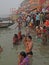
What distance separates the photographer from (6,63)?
1112 cm

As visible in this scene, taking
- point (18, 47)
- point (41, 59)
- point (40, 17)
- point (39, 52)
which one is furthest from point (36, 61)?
point (40, 17)

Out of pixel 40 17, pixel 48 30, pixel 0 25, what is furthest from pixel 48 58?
pixel 0 25

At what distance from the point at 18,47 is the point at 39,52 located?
2.00m

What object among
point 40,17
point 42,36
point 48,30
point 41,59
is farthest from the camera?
point 40,17

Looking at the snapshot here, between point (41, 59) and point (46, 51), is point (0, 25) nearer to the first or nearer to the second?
point (46, 51)

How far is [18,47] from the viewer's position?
50.7 feet

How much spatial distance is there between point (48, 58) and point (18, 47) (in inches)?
140

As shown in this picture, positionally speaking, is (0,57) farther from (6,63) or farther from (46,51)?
(46,51)

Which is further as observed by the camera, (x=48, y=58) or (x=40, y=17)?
(x=40, y=17)

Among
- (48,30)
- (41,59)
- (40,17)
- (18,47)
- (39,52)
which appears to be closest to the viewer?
(41,59)

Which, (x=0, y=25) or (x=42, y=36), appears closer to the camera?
(x=42, y=36)

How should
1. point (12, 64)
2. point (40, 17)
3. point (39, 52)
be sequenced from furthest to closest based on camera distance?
point (40, 17)
point (39, 52)
point (12, 64)

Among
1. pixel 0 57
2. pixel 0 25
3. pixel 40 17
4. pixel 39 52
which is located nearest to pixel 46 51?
pixel 39 52

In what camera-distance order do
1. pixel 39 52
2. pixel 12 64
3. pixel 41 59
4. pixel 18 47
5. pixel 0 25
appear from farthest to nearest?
pixel 0 25 → pixel 18 47 → pixel 39 52 → pixel 41 59 → pixel 12 64
